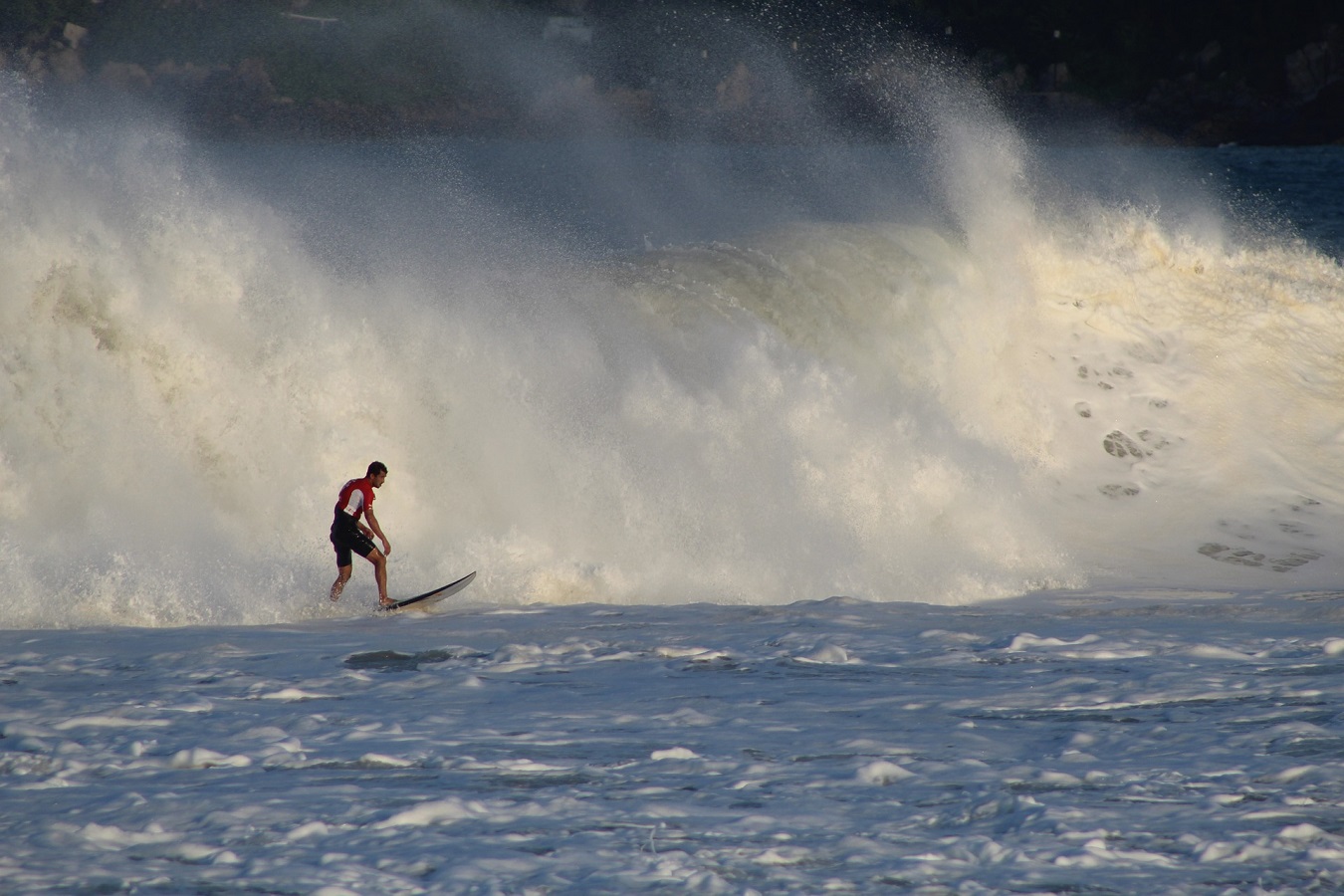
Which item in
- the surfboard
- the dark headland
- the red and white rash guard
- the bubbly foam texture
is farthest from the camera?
the dark headland

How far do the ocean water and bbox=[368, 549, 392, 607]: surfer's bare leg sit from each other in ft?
0.55

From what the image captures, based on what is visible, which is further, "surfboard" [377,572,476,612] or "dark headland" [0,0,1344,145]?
"dark headland" [0,0,1344,145]

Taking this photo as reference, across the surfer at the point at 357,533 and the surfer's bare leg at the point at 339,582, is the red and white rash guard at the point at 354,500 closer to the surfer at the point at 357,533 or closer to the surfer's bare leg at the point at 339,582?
the surfer at the point at 357,533

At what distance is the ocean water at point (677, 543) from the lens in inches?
219

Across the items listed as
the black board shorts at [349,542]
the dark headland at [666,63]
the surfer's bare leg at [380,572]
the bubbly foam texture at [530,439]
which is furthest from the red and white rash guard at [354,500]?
the dark headland at [666,63]

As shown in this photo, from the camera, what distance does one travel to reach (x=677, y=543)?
1152 centimetres

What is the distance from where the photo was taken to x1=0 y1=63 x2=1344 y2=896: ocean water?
557 centimetres

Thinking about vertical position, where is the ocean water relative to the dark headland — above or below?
below

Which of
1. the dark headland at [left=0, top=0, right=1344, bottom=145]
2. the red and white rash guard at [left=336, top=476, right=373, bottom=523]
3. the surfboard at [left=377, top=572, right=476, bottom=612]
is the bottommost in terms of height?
the surfboard at [left=377, top=572, right=476, bottom=612]

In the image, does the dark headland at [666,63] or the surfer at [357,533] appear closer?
the surfer at [357,533]

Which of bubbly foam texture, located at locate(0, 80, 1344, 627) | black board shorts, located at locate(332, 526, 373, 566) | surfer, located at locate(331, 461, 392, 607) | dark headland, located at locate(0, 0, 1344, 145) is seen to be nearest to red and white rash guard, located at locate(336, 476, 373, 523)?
surfer, located at locate(331, 461, 392, 607)

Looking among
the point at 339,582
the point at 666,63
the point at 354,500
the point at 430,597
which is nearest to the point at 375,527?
the point at 354,500

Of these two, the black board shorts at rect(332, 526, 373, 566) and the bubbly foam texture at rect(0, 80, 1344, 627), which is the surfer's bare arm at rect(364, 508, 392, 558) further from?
the bubbly foam texture at rect(0, 80, 1344, 627)

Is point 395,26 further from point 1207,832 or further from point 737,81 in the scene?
point 1207,832
